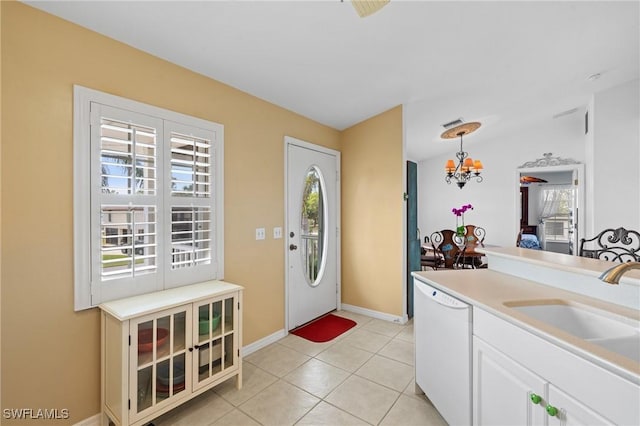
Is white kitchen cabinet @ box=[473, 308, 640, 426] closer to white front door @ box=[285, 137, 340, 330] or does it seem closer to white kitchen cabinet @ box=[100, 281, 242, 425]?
white kitchen cabinet @ box=[100, 281, 242, 425]

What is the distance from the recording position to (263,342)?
284 cm

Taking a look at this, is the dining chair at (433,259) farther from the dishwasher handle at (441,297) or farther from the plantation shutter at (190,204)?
the plantation shutter at (190,204)

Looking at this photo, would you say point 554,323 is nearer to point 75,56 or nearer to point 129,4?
point 129,4

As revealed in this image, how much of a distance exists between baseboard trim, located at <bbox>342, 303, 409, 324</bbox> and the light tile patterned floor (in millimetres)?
445

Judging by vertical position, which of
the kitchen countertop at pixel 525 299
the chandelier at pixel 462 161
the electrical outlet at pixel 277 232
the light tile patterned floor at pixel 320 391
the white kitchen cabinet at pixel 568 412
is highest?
the chandelier at pixel 462 161

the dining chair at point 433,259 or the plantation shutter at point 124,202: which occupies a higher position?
the plantation shutter at point 124,202

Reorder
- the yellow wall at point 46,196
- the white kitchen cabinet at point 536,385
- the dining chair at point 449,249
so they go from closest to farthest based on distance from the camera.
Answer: the white kitchen cabinet at point 536,385, the yellow wall at point 46,196, the dining chair at point 449,249

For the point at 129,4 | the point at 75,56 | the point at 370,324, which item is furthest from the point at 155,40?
the point at 370,324

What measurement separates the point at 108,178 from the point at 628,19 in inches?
165

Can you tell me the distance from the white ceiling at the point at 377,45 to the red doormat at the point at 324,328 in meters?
2.46

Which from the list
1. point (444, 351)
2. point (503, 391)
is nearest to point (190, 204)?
point (444, 351)

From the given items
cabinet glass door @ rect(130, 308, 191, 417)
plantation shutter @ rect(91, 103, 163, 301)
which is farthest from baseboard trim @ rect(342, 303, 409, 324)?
plantation shutter @ rect(91, 103, 163, 301)

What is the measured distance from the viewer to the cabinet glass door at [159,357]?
163cm

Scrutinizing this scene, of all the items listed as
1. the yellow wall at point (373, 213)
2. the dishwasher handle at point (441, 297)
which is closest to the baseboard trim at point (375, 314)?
the yellow wall at point (373, 213)
